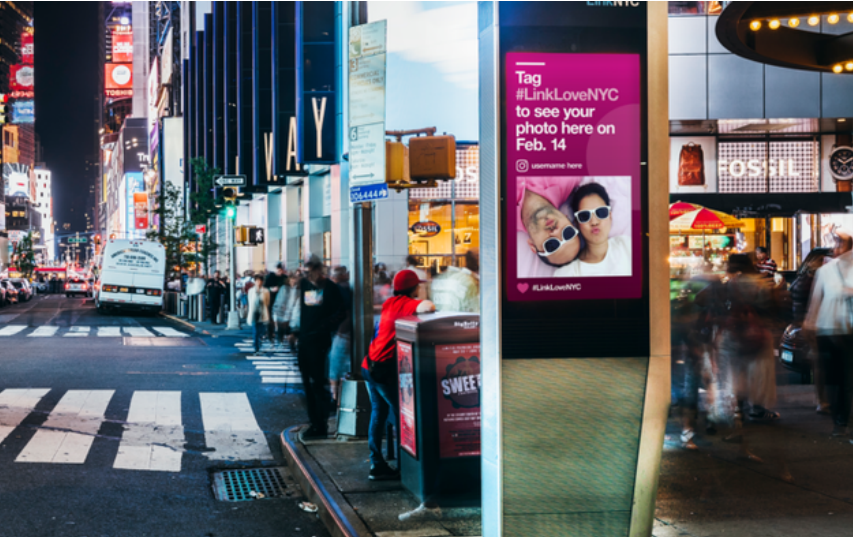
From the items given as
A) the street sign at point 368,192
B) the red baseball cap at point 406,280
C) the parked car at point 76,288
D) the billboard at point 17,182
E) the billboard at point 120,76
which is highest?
the billboard at point 120,76

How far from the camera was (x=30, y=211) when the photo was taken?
192625mm

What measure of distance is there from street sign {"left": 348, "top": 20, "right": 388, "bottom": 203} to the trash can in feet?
8.28

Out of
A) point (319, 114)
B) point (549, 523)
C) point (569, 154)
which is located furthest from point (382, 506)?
point (319, 114)

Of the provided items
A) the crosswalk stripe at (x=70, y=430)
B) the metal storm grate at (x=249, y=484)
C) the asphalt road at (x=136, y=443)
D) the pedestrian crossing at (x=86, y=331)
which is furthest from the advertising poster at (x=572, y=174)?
the pedestrian crossing at (x=86, y=331)

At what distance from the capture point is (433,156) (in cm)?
880

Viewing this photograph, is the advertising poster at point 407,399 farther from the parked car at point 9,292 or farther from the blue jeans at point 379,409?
the parked car at point 9,292

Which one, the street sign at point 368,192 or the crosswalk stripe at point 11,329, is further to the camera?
the crosswalk stripe at point 11,329

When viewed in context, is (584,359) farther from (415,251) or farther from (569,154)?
(415,251)

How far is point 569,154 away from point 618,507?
2.06m

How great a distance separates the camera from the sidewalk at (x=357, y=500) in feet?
18.5

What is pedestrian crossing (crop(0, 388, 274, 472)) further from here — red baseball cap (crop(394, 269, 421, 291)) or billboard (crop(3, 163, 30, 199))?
billboard (crop(3, 163, 30, 199))

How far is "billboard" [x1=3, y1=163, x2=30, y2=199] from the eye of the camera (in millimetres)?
173500

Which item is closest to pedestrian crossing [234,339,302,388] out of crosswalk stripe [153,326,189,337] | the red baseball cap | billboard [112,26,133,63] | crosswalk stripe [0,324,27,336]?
crosswalk stripe [153,326,189,337]

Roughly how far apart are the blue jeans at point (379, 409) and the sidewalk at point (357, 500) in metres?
0.27
